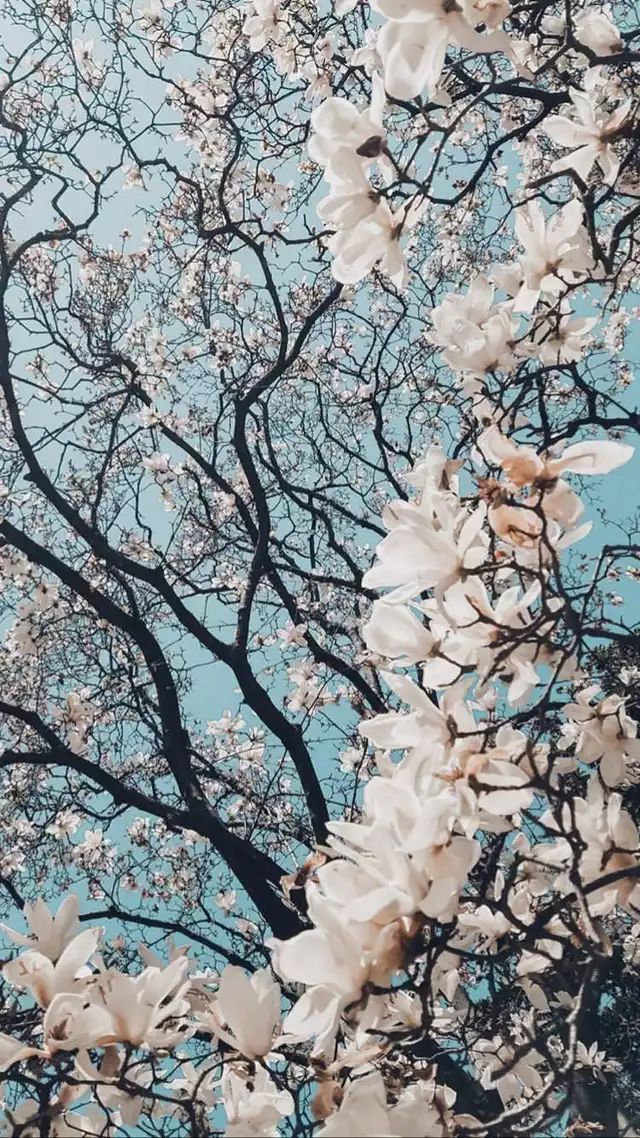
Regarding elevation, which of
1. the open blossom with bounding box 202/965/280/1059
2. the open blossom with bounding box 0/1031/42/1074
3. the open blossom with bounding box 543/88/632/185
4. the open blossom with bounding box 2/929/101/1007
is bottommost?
the open blossom with bounding box 202/965/280/1059

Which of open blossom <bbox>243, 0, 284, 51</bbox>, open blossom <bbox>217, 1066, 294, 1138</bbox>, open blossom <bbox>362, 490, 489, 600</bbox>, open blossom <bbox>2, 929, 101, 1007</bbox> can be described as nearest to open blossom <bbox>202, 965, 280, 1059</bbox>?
open blossom <bbox>217, 1066, 294, 1138</bbox>

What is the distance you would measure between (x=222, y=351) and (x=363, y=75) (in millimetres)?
1879

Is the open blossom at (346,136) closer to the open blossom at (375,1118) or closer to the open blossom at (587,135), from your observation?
the open blossom at (587,135)

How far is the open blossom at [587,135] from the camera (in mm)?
1253

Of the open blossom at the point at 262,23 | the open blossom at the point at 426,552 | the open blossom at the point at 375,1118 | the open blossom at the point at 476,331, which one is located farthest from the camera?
the open blossom at the point at 262,23

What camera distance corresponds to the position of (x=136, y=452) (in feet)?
15.3

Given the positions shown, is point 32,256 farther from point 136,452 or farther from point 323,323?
point 323,323

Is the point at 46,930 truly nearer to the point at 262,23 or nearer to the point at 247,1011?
the point at 247,1011

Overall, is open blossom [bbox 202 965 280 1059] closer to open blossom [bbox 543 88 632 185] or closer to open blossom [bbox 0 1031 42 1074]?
open blossom [bbox 0 1031 42 1074]

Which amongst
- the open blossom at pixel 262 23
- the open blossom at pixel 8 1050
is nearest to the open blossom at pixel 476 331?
the open blossom at pixel 8 1050

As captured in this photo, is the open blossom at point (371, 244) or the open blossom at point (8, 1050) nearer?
the open blossom at point (8, 1050)

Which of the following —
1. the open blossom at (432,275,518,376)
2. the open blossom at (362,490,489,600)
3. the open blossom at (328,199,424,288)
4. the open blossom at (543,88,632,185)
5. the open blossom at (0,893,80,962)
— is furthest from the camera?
the open blossom at (432,275,518,376)

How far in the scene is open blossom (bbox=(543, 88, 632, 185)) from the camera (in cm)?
125

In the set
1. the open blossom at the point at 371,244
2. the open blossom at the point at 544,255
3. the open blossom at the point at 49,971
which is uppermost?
the open blossom at the point at 544,255
